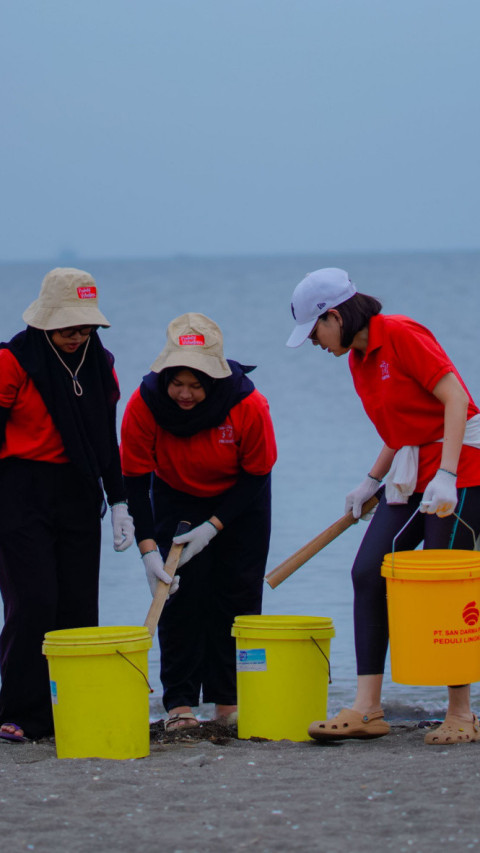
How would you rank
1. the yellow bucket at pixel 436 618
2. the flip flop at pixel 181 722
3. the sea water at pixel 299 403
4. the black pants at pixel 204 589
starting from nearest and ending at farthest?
1. the yellow bucket at pixel 436 618
2. the flip flop at pixel 181 722
3. the black pants at pixel 204 589
4. the sea water at pixel 299 403

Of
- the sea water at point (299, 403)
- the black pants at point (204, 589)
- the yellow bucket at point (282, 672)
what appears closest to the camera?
the yellow bucket at point (282, 672)

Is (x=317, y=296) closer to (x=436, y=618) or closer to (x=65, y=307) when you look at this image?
(x=65, y=307)

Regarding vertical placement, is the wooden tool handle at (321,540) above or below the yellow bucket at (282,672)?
above

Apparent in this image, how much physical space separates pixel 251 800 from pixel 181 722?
1.53 metres

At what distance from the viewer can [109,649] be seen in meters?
4.17

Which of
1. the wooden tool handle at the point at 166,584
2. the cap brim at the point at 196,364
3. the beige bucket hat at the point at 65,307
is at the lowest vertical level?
the wooden tool handle at the point at 166,584

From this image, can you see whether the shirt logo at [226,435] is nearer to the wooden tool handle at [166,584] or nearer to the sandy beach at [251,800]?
the wooden tool handle at [166,584]

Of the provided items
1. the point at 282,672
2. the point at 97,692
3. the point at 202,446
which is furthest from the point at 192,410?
the point at 97,692

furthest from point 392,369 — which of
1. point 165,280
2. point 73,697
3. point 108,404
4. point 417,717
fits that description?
point 165,280

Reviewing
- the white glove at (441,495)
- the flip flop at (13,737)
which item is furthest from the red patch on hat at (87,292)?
the flip flop at (13,737)

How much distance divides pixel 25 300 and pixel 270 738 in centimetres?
5272

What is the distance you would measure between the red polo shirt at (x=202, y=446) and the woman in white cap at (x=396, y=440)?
1.86ft

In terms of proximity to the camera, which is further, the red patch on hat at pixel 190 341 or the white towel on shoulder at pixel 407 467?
the red patch on hat at pixel 190 341

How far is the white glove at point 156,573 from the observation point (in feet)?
15.7
